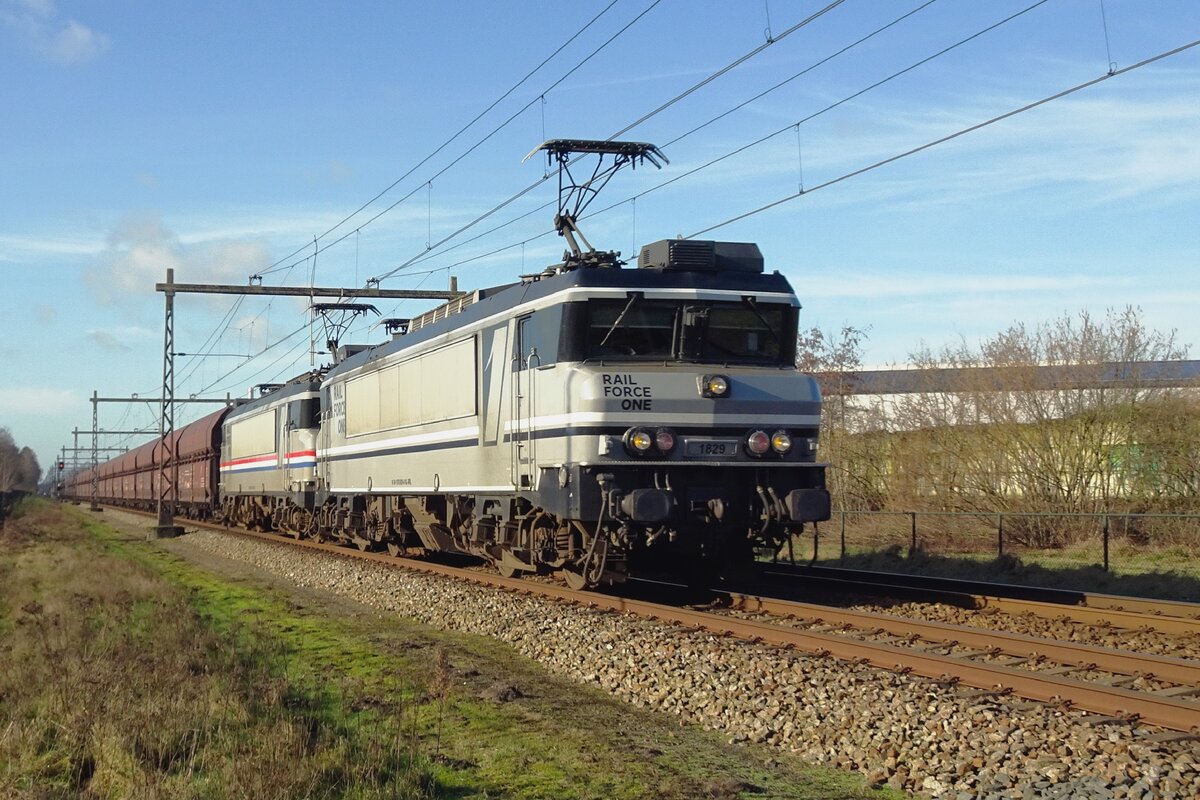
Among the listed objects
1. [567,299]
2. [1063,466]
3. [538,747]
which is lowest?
[538,747]

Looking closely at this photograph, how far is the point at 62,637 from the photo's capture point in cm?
1261

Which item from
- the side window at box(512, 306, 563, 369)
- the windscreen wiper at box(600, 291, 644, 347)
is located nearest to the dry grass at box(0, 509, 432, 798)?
the side window at box(512, 306, 563, 369)

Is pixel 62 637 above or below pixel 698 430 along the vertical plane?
below

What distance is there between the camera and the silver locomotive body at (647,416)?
12.9m

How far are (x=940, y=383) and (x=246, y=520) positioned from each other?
69.5ft

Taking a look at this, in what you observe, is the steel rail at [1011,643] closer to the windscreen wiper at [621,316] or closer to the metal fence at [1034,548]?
the windscreen wiper at [621,316]

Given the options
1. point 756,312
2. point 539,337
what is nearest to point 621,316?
A: point 539,337

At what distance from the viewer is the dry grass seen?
6.79 m

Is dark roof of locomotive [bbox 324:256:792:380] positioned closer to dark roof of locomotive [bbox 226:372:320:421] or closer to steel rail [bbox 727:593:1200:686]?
steel rail [bbox 727:593:1200:686]

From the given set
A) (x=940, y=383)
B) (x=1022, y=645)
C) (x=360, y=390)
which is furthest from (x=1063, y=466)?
(x=1022, y=645)

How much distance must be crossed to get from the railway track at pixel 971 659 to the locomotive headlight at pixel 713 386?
245 centimetres

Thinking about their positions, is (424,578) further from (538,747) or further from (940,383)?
(940,383)

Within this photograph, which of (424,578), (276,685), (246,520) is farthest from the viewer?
(246,520)

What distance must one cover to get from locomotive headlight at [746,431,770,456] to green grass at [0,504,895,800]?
3594 mm
